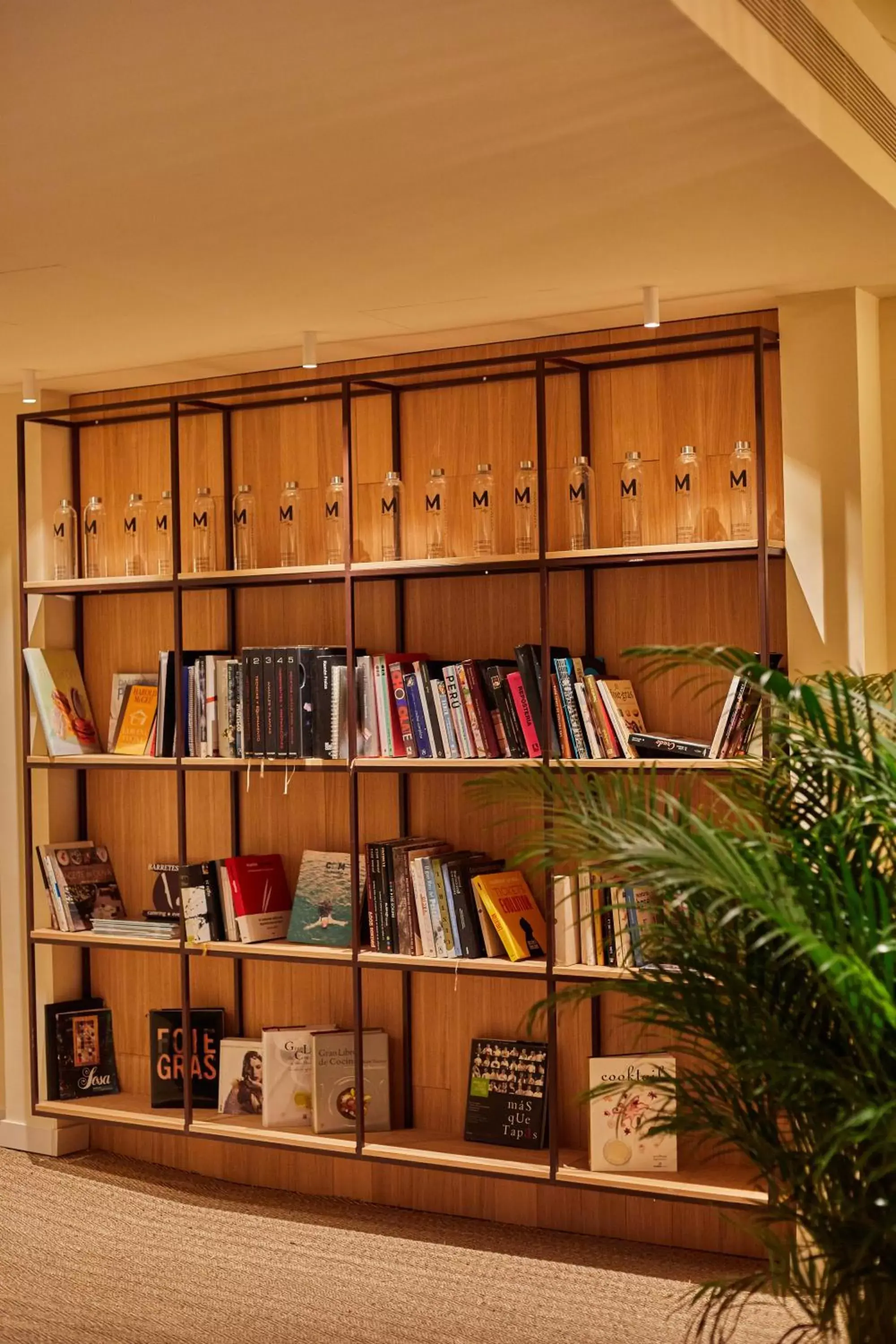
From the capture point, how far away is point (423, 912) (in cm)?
430

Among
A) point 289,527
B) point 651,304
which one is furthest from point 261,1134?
point 651,304

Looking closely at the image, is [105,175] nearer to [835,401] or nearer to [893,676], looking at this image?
[893,676]

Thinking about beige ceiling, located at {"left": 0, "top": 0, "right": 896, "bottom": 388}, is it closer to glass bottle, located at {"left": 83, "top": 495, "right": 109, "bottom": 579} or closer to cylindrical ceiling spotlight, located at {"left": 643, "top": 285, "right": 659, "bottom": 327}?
cylindrical ceiling spotlight, located at {"left": 643, "top": 285, "right": 659, "bottom": 327}

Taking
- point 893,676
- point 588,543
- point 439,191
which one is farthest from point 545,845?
point 588,543

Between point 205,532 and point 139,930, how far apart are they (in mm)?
1291

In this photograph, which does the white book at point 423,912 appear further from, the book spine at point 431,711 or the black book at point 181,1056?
the black book at point 181,1056

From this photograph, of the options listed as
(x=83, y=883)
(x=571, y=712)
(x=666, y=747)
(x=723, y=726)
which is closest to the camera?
(x=723, y=726)

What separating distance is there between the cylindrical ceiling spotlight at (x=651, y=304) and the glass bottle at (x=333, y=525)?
115cm

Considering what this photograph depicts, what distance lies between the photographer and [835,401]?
3.93m

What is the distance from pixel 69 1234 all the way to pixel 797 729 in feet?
10.1

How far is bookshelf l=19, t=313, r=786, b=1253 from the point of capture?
13.6ft

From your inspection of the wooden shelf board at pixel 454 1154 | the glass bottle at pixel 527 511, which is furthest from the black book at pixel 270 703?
the wooden shelf board at pixel 454 1154

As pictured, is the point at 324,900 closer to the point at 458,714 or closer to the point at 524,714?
the point at 458,714

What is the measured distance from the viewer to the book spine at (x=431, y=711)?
4.29m
